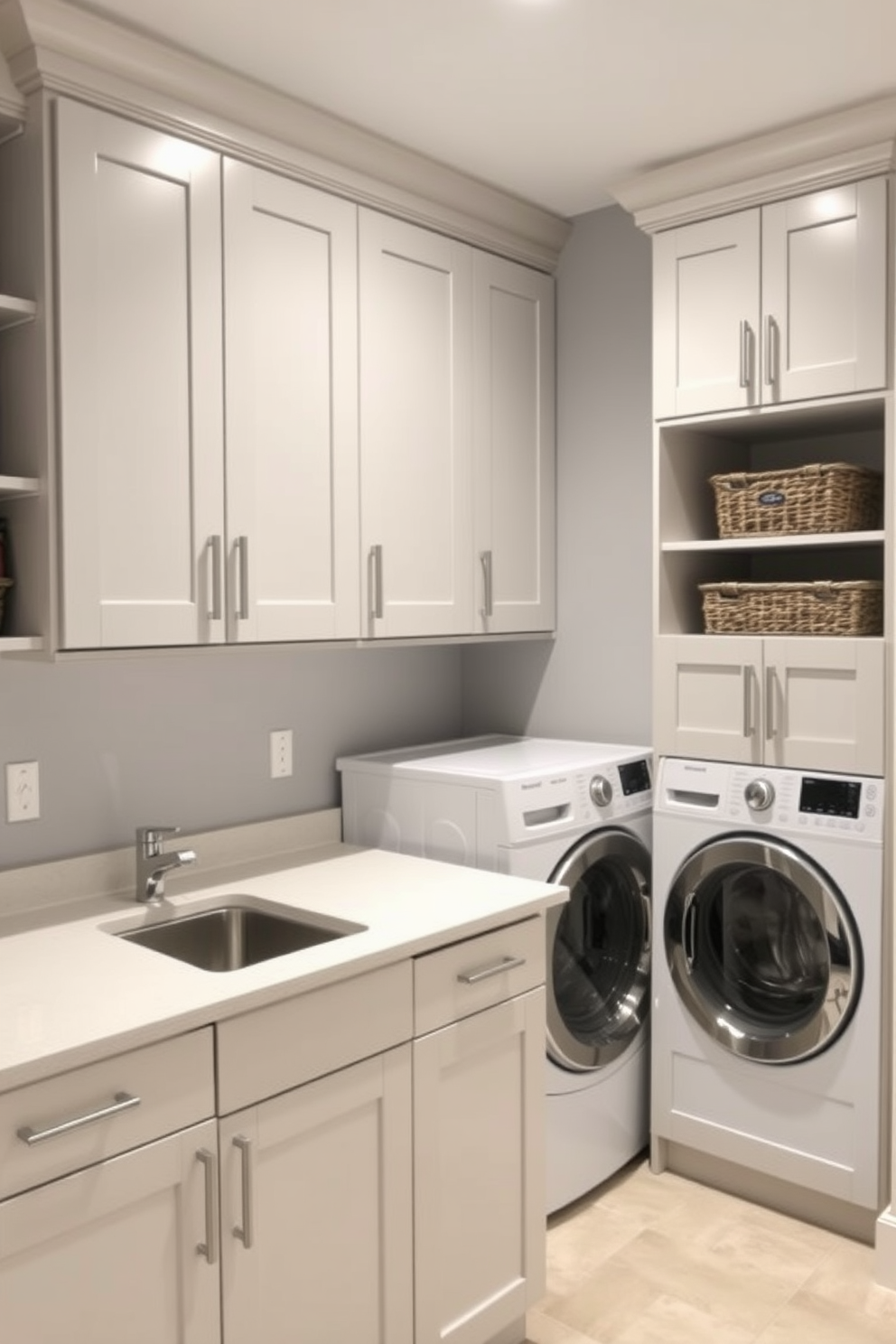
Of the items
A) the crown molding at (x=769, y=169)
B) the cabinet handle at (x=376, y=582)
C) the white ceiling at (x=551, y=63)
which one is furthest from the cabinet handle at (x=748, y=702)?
the white ceiling at (x=551, y=63)

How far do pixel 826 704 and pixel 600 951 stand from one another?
880 mm

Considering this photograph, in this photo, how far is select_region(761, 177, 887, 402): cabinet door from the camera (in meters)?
2.54

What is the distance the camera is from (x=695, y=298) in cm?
283

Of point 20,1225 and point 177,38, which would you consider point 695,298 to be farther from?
point 20,1225

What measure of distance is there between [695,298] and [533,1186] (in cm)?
205

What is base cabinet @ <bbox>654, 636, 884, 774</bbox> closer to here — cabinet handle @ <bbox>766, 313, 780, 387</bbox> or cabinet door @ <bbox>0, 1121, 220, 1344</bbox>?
cabinet handle @ <bbox>766, 313, 780, 387</bbox>

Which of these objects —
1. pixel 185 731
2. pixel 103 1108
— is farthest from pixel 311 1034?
pixel 185 731

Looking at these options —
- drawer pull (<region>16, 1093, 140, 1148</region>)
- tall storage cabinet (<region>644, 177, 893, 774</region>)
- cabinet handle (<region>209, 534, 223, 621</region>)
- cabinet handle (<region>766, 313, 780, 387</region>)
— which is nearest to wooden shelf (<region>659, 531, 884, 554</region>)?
tall storage cabinet (<region>644, 177, 893, 774</region>)

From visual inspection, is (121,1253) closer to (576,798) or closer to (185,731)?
(185,731)

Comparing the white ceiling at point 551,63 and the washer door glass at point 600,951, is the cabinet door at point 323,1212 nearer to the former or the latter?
the washer door glass at point 600,951

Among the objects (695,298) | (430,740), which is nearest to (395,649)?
(430,740)

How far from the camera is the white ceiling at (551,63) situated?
6.88ft

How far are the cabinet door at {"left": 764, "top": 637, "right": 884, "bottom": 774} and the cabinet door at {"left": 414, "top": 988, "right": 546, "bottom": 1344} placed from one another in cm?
86

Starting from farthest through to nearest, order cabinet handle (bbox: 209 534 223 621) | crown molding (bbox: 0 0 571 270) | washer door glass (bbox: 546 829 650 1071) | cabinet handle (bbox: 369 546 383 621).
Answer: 1. washer door glass (bbox: 546 829 650 1071)
2. cabinet handle (bbox: 369 546 383 621)
3. cabinet handle (bbox: 209 534 223 621)
4. crown molding (bbox: 0 0 571 270)
